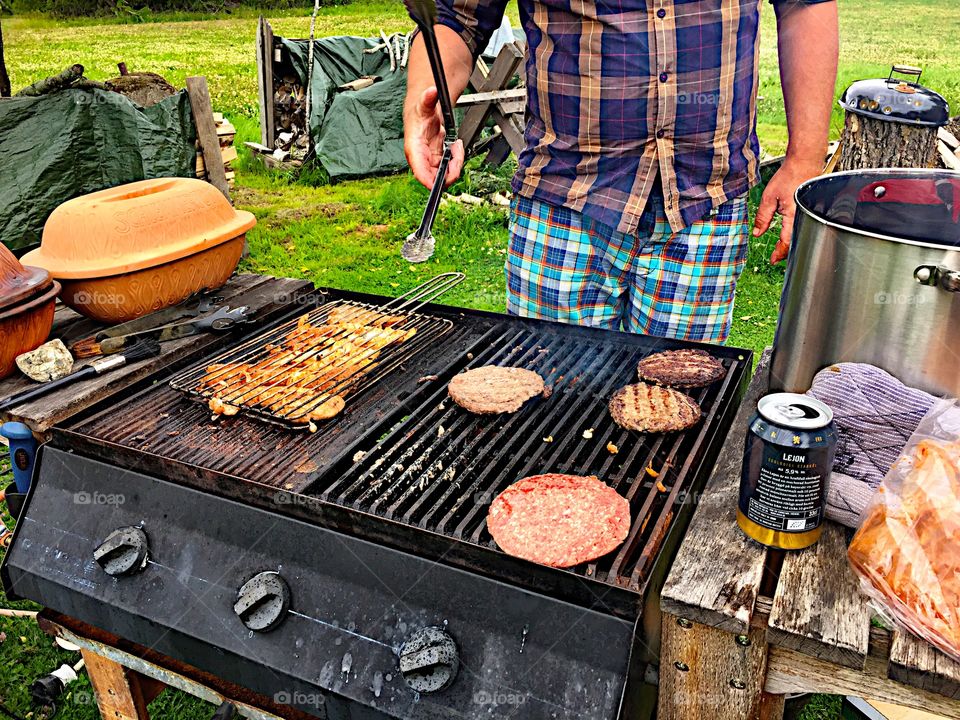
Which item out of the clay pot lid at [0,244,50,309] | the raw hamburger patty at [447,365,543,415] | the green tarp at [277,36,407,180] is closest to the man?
the raw hamburger patty at [447,365,543,415]

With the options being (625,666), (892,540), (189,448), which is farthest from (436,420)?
(892,540)

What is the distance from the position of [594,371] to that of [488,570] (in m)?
1.04

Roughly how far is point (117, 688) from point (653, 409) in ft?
6.69

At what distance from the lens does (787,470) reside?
1479 millimetres

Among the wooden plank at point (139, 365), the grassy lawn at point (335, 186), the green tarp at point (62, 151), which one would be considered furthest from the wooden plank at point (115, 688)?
the green tarp at point (62, 151)

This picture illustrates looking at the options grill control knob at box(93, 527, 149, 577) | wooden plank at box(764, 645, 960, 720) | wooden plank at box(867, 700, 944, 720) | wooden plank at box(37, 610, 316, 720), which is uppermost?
wooden plank at box(764, 645, 960, 720)

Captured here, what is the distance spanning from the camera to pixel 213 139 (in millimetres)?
7723

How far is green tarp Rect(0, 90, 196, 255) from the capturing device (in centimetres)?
603

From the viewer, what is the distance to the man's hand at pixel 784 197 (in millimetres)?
2738

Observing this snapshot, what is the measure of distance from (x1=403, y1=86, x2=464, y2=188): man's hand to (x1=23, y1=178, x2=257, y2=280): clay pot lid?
922 mm

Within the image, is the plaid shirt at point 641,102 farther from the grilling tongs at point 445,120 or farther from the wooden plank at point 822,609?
the wooden plank at point 822,609

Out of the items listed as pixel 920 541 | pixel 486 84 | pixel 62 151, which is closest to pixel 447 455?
pixel 920 541

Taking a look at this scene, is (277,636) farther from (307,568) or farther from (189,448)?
(189,448)

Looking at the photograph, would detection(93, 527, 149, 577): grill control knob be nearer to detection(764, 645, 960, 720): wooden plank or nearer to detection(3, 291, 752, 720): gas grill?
detection(3, 291, 752, 720): gas grill
